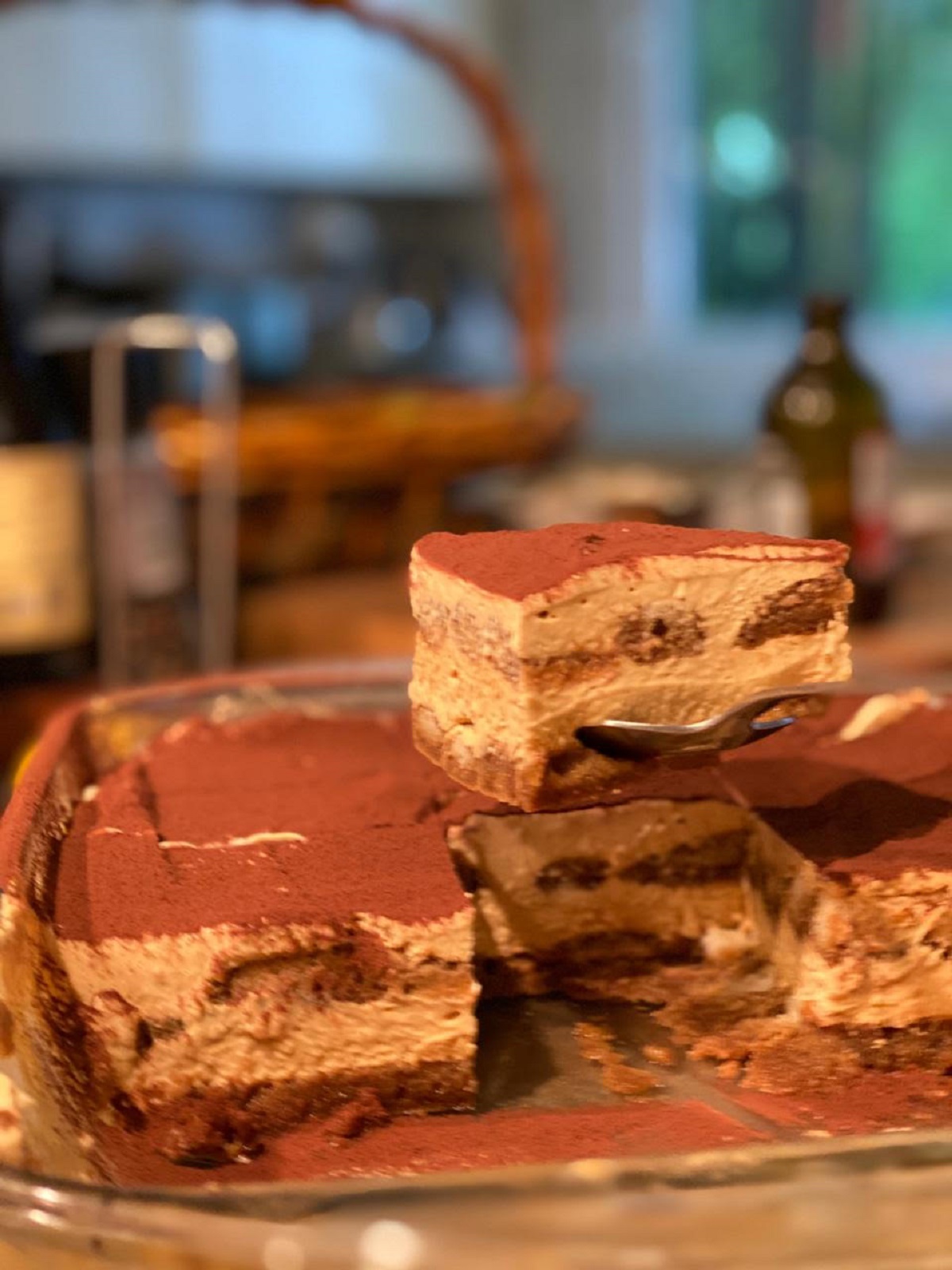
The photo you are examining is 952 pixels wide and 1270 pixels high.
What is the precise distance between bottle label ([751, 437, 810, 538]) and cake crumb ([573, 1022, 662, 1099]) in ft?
3.19

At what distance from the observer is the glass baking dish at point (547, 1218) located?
1.68 feet

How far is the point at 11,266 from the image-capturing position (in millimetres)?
2494

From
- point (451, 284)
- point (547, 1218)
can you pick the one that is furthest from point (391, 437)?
point (547, 1218)

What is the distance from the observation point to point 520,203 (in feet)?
7.54

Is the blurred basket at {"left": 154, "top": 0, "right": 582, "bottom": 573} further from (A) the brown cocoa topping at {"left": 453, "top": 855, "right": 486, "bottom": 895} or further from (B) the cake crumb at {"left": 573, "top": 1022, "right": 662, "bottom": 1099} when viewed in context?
(B) the cake crumb at {"left": 573, "top": 1022, "right": 662, "bottom": 1099}

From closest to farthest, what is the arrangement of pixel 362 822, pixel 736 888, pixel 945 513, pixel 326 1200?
1. pixel 326 1200
2. pixel 362 822
3. pixel 736 888
4. pixel 945 513

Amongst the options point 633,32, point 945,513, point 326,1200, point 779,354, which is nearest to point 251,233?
point 633,32

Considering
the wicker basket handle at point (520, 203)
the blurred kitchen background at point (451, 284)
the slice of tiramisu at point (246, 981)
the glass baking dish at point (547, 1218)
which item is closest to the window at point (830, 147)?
the blurred kitchen background at point (451, 284)

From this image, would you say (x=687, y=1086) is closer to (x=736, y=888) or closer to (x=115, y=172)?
(x=736, y=888)

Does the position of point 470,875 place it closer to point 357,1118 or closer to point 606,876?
point 606,876

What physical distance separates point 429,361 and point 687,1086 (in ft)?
7.73

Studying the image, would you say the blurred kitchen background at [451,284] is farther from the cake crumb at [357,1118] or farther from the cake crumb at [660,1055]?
the cake crumb at [357,1118]

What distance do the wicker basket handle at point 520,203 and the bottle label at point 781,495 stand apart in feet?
2.17

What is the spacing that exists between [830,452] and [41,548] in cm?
99
